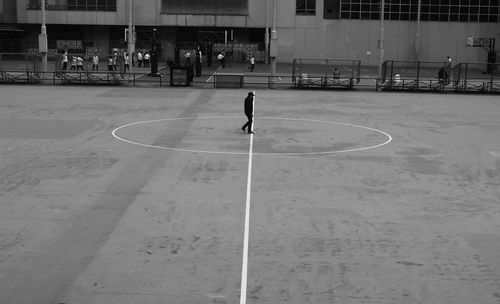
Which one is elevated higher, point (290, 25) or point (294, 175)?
point (290, 25)

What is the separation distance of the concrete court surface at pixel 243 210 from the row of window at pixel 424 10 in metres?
49.2

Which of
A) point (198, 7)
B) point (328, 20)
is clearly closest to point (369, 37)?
point (328, 20)

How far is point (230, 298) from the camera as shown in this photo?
10914 millimetres

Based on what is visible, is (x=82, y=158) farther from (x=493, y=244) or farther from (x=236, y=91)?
Answer: (x=236, y=91)

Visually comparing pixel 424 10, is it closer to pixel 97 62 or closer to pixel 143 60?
pixel 143 60

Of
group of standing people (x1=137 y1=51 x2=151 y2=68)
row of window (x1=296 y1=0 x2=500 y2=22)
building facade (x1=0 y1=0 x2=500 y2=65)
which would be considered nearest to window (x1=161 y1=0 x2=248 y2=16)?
building facade (x1=0 y1=0 x2=500 y2=65)

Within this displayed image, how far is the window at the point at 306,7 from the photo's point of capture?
263 ft

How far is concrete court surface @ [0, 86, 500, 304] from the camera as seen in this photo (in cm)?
1153

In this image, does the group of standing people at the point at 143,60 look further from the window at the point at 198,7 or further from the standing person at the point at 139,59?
the window at the point at 198,7

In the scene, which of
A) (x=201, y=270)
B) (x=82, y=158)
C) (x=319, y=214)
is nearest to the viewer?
(x=201, y=270)

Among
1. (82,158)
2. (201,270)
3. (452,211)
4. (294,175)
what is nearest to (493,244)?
(452,211)

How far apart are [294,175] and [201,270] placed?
28.6ft

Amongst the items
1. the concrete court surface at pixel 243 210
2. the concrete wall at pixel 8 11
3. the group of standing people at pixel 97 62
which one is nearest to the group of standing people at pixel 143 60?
the group of standing people at pixel 97 62

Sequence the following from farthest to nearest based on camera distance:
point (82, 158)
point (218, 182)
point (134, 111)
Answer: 1. point (134, 111)
2. point (82, 158)
3. point (218, 182)
